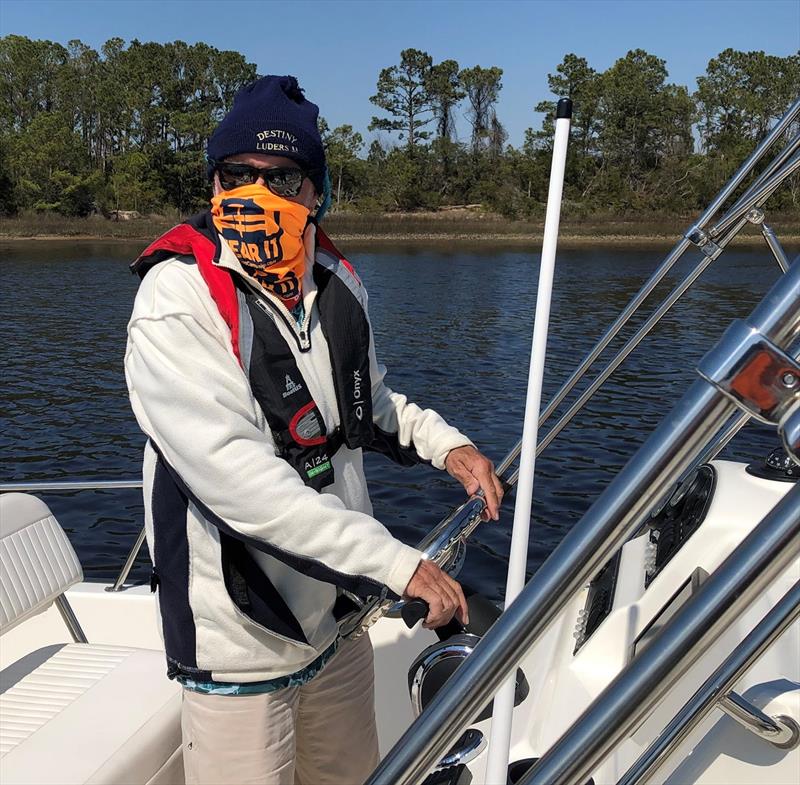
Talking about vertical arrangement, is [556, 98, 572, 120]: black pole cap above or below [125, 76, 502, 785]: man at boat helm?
above

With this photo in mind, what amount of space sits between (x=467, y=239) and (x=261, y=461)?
189ft

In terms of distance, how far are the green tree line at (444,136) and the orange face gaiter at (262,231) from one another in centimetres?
6463

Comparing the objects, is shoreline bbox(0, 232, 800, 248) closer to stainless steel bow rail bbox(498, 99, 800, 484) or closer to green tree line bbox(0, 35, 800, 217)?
green tree line bbox(0, 35, 800, 217)

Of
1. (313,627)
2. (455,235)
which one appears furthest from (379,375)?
(455,235)

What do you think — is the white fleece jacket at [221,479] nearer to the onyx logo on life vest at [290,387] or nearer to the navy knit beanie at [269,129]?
the onyx logo on life vest at [290,387]

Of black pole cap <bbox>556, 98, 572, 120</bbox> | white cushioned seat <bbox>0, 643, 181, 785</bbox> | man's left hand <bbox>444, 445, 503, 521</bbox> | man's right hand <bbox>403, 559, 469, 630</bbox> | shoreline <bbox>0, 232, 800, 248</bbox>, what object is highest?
black pole cap <bbox>556, 98, 572, 120</bbox>

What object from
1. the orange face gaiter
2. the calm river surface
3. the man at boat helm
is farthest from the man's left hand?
the calm river surface

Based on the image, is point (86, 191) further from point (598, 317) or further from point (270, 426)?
point (270, 426)

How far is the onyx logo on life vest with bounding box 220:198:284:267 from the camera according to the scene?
1.79 metres

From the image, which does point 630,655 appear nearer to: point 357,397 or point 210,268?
point 357,397

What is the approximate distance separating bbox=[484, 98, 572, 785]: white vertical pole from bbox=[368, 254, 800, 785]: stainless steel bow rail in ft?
1.30

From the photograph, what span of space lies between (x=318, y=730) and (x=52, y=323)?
2168cm

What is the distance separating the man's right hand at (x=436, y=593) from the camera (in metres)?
1.59

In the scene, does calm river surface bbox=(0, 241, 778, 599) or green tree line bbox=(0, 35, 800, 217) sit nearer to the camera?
calm river surface bbox=(0, 241, 778, 599)
